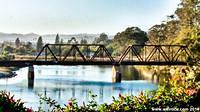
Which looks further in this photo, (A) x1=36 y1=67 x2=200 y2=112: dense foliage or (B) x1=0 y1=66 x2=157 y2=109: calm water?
Answer: (B) x1=0 y1=66 x2=157 y2=109: calm water

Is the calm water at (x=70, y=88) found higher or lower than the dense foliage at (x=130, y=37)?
lower

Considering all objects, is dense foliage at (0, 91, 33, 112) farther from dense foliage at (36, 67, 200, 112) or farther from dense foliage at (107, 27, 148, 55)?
dense foliage at (107, 27, 148, 55)

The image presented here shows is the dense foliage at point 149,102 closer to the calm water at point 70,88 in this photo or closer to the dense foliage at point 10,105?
the dense foliage at point 10,105

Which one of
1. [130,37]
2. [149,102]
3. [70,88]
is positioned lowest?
[70,88]

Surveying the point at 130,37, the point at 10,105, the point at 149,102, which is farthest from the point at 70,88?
the point at 130,37

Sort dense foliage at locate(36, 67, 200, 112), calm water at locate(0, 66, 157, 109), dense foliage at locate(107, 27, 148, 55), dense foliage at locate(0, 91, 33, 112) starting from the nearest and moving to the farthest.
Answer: dense foliage at locate(0, 91, 33, 112) → dense foliage at locate(36, 67, 200, 112) → calm water at locate(0, 66, 157, 109) → dense foliage at locate(107, 27, 148, 55)

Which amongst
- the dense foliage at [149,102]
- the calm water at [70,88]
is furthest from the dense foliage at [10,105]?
the calm water at [70,88]

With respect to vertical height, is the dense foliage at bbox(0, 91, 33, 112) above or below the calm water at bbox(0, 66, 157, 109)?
above

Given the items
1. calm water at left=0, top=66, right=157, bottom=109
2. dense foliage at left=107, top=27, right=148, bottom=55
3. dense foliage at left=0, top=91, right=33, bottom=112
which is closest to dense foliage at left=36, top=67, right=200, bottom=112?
dense foliage at left=0, top=91, right=33, bottom=112

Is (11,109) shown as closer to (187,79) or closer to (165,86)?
(165,86)

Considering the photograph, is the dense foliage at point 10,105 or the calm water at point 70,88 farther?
the calm water at point 70,88

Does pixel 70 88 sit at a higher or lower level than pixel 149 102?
lower

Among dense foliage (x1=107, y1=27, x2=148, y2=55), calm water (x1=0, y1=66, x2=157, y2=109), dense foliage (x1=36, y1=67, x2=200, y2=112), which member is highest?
dense foliage (x1=107, y1=27, x2=148, y2=55)

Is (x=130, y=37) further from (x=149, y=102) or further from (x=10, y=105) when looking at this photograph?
(x=10, y=105)
